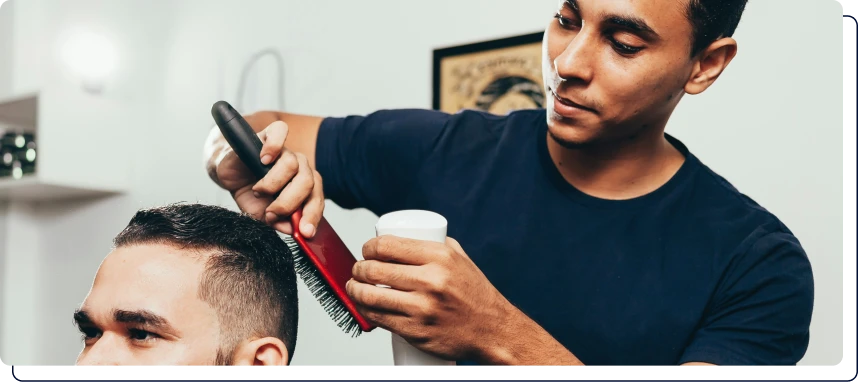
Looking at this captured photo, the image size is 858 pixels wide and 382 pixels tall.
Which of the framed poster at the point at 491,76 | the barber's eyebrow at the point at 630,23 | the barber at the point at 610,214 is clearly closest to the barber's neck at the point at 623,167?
the barber at the point at 610,214

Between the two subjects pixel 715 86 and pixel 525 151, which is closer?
pixel 525 151

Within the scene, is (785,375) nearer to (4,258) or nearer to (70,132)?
(4,258)

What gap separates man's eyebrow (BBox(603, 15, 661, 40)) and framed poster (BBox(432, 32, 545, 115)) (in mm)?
836

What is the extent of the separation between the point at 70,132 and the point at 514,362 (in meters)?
1.64

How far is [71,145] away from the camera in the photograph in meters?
1.88

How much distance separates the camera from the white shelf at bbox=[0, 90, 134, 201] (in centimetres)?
179

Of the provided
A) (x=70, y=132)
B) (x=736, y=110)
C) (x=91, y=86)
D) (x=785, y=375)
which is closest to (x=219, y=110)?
(x=785, y=375)

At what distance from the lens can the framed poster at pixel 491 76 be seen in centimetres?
156

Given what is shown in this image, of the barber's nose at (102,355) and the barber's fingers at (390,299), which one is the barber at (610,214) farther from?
the barber's nose at (102,355)

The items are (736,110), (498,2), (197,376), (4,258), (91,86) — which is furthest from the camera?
(91,86)

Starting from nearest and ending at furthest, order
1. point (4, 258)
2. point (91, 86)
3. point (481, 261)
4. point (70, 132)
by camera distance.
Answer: point (481, 261)
point (4, 258)
point (70, 132)
point (91, 86)

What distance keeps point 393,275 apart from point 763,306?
0.37m

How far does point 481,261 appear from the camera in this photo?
791 millimetres

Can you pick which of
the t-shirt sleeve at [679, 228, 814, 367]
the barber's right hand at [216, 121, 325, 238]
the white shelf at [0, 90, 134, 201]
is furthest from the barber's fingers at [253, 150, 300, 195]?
the white shelf at [0, 90, 134, 201]
